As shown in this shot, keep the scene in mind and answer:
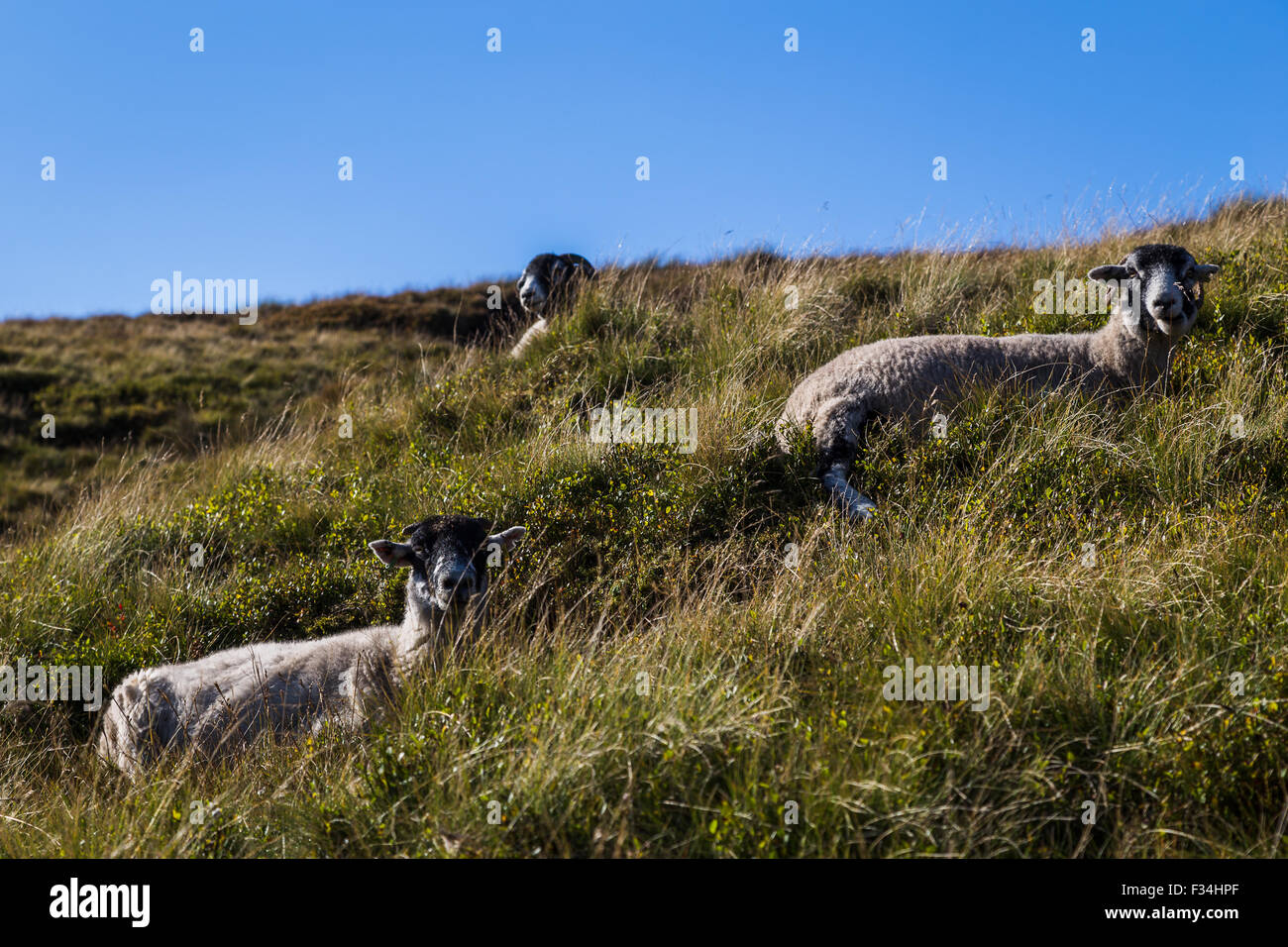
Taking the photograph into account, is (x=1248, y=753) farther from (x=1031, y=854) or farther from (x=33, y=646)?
(x=33, y=646)

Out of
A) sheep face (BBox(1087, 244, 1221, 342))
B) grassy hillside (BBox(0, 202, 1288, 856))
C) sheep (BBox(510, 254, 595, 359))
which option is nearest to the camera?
grassy hillside (BBox(0, 202, 1288, 856))

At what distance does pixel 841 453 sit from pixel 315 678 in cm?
459

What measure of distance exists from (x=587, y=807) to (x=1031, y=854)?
1819 mm

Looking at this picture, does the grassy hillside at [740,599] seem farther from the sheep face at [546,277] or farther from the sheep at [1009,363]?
the sheep face at [546,277]

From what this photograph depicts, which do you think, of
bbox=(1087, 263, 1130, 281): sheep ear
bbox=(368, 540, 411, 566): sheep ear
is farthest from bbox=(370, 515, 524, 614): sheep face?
bbox=(1087, 263, 1130, 281): sheep ear

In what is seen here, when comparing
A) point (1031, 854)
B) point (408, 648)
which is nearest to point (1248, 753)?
point (1031, 854)

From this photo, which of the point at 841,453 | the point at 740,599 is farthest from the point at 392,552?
the point at 841,453

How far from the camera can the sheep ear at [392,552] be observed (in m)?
5.54

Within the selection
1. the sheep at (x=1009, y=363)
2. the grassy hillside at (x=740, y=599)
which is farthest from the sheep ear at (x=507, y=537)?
the sheep at (x=1009, y=363)

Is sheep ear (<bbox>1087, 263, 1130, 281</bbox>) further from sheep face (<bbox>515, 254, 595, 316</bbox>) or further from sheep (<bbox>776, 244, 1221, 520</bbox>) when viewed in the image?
sheep face (<bbox>515, 254, 595, 316</bbox>)

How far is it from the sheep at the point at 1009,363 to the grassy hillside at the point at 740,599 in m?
0.30

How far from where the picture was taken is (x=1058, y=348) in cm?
830

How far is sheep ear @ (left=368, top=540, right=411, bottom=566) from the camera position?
18.2ft

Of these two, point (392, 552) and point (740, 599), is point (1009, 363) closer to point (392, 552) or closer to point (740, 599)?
point (740, 599)
